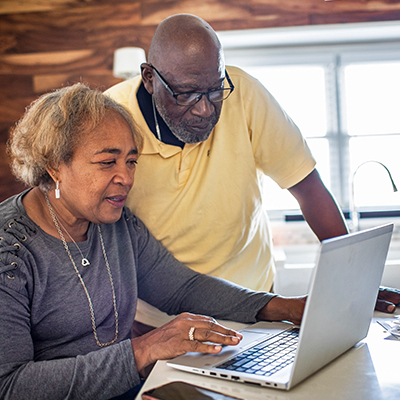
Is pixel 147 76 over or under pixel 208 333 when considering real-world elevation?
over

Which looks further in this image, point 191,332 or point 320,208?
point 320,208

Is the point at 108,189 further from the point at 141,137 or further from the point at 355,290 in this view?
the point at 355,290

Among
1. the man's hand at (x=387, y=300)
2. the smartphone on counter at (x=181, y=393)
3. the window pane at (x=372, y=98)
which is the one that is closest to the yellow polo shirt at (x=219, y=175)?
the man's hand at (x=387, y=300)

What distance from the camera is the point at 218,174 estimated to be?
4.82 feet

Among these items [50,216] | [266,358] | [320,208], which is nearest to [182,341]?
[266,358]

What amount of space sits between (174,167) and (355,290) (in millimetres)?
741

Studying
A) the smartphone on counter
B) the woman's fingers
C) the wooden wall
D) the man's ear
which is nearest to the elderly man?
the man's ear

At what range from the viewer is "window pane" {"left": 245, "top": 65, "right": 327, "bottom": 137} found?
3926mm

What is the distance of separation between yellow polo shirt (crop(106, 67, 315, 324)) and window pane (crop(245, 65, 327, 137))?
8.22 ft

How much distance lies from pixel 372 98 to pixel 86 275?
339 cm

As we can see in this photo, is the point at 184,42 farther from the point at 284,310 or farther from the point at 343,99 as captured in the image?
the point at 343,99

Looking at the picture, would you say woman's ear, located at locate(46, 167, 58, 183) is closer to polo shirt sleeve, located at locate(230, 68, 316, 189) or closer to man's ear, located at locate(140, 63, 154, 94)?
man's ear, located at locate(140, 63, 154, 94)

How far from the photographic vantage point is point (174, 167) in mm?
1449

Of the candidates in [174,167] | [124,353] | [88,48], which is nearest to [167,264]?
[174,167]
